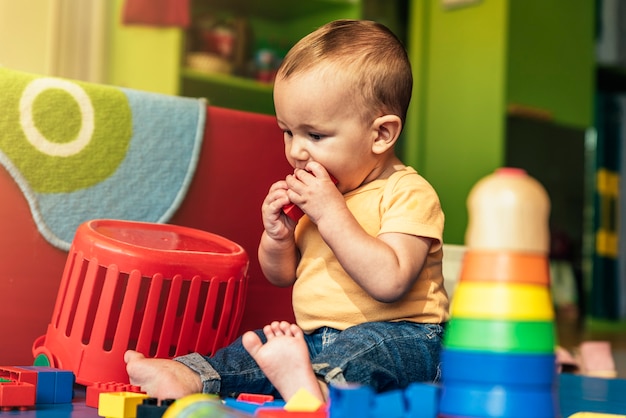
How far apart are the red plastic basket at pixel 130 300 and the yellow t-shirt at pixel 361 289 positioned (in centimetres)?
12

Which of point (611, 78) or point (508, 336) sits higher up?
point (611, 78)

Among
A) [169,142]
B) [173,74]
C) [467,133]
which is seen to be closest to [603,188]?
[467,133]

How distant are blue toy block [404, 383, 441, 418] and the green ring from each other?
0.07 metres

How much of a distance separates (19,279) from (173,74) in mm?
1404

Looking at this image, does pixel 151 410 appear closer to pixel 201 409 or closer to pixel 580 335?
pixel 201 409

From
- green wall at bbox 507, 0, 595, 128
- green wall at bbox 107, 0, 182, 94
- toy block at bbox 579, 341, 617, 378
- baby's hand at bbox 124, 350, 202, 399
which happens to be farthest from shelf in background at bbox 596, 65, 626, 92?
baby's hand at bbox 124, 350, 202, 399

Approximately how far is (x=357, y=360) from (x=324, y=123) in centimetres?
29

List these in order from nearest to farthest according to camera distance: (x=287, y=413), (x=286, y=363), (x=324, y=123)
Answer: (x=287, y=413), (x=286, y=363), (x=324, y=123)

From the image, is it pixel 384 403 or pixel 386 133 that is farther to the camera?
pixel 386 133

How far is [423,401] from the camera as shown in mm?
651

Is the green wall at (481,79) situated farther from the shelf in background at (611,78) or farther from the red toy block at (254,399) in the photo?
the red toy block at (254,399)

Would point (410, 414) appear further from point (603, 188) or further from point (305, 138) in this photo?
point (603, 188)

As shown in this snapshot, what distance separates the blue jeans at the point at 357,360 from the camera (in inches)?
35.5

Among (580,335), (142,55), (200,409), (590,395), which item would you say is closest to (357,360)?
(200,409)
